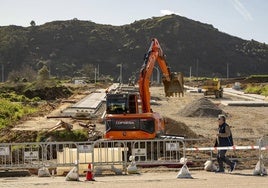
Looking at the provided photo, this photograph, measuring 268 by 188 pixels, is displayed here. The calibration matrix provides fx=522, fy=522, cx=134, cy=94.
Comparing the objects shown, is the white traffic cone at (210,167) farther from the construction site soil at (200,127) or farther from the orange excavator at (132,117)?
the orange excavator at (132,117)

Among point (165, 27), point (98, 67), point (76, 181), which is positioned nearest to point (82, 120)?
point (76, 181)

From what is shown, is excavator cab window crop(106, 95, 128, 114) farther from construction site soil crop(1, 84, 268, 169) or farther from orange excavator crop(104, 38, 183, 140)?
construction site soil crop(1, 84, 268, 169)

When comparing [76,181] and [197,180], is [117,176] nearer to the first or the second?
[76,181]

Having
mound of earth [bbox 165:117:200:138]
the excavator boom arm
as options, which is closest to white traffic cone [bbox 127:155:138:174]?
the excavator boom arm

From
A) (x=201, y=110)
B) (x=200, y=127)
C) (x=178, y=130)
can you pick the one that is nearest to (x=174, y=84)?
(x=178, y=130)

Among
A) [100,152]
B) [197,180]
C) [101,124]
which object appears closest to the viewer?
[197,180]

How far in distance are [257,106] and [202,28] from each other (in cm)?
15162

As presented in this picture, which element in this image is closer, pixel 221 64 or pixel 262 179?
pixel 262 179

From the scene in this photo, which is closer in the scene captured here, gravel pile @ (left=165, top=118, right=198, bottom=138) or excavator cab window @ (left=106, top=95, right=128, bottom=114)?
excavator cab window @ (left=106, top=95, right=128, bottom=114)

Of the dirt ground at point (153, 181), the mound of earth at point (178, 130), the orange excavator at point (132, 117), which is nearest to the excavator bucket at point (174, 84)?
the orange excavator at point (132, 117)

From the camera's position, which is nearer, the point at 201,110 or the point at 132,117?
the point at 132,117

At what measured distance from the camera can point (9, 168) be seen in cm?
1518

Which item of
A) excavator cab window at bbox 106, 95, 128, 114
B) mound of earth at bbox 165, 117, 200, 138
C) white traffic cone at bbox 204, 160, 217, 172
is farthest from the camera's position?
mound of earth at bbox 165, 117, 200, 138

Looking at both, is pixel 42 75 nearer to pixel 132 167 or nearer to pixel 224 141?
pixel 132 167
